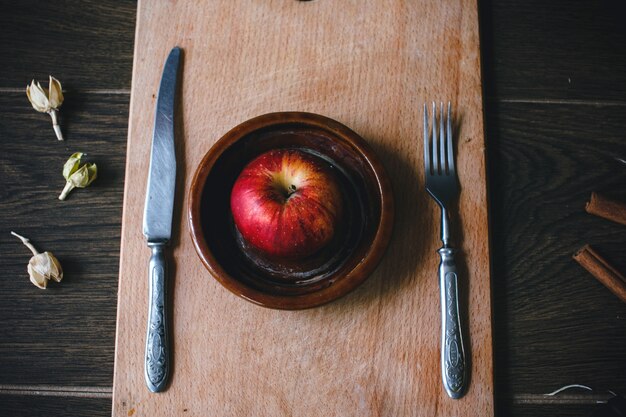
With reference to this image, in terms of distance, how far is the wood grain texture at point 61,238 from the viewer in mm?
689

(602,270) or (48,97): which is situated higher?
(48,97)

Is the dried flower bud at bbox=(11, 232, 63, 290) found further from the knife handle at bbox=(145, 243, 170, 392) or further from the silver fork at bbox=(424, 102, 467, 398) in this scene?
the silver fork at bbox=(424, 102, 467, 398)

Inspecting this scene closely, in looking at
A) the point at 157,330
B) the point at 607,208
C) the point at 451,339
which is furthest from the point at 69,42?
the point at 607,208

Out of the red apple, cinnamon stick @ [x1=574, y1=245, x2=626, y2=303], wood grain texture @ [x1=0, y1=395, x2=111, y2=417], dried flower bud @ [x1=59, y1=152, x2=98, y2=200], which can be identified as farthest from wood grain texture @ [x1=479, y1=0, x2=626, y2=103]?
wood grain texture @ [x1=0, y1=395, x2=111, y2=417]

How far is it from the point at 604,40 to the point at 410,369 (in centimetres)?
55

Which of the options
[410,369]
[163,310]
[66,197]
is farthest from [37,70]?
[410,369]

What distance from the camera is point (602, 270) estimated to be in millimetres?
679

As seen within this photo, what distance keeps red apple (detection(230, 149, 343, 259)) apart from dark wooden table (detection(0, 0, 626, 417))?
0.25 m

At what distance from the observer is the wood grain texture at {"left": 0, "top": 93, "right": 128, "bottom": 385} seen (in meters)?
0.69

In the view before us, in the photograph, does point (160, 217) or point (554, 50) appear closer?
point (160, 217)

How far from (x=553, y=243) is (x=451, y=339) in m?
0.21

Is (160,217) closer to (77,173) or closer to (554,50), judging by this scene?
(77,173)

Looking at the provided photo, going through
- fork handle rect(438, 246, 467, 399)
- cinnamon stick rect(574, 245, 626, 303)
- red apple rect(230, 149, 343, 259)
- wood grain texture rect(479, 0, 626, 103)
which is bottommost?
fork handle rect(438, 246, 467, 399)

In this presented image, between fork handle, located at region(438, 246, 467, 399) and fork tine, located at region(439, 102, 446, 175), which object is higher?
fork tine, located at region(439, 102, 446, 175)
